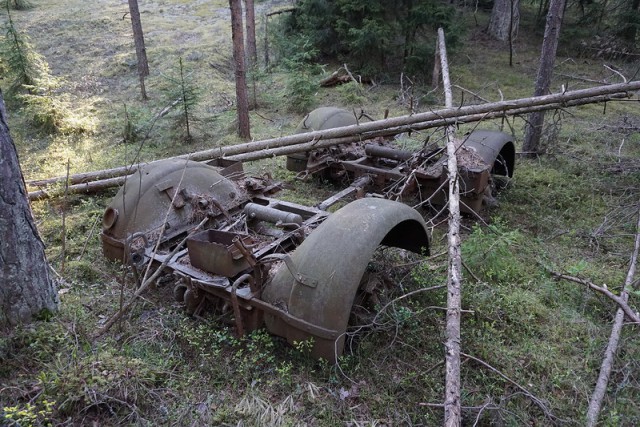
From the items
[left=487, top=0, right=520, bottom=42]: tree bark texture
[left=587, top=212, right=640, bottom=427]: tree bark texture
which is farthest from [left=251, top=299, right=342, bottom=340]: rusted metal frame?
[left=487, top=0, right=520, bottom=42]: tree bark texture

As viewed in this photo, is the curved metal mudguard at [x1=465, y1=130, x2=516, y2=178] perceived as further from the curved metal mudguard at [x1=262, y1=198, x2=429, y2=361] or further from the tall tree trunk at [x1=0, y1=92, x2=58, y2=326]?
the tall tree trunk at [x1=0, y1=92, x2=58, y2=326]

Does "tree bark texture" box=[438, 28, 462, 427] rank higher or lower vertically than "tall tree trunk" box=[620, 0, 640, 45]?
lower

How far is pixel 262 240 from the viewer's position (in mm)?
4582

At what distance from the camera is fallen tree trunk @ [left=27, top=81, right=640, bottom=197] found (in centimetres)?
595

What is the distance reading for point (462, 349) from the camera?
3537 millimetres

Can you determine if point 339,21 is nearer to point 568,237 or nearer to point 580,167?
point 580,167

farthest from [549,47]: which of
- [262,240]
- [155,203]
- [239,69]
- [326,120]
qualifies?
[155,203]

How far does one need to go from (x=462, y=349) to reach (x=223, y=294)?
212 centimetres

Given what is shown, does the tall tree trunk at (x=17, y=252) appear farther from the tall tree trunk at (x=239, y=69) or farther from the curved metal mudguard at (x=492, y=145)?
the tall tree trunk at (x=239, y=69)

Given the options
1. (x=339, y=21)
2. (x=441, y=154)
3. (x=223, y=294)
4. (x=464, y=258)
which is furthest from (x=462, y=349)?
(x=339, y=21)

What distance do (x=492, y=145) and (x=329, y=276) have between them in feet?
14.6

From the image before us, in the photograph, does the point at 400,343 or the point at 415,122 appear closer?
the point at 400,343

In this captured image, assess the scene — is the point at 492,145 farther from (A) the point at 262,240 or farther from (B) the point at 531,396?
(B) the point at 531,396

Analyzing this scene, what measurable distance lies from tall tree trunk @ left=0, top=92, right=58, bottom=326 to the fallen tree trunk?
2.73 m
